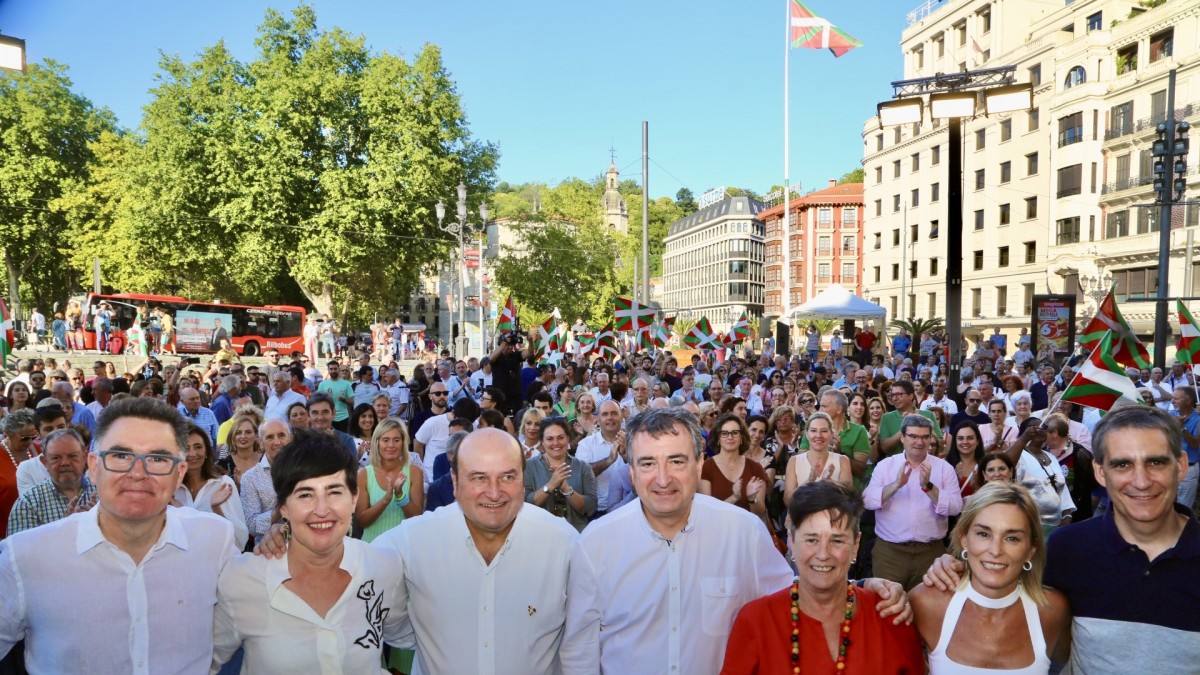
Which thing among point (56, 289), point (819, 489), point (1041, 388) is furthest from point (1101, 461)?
point (56, 289)

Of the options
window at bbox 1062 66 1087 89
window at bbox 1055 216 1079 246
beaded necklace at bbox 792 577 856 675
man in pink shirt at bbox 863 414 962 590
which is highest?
window at bbox 1062 66 1087 89

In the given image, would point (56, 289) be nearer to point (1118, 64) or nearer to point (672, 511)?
point (672, 511)

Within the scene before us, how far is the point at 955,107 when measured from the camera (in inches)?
381

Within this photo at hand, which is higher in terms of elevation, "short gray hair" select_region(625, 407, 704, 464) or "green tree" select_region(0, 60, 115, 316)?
"green tree" select_region(0, 60, 115, 316)

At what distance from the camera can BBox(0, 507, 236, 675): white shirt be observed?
8.27ft

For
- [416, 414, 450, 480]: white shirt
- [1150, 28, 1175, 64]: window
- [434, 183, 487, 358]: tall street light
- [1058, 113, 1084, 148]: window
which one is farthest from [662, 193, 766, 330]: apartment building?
[416, 414, 450, 480]: white shirt

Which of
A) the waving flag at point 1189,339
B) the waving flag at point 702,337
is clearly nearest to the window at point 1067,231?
the waving flag at point 702,337

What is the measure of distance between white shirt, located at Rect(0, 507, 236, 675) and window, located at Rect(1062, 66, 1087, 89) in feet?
158

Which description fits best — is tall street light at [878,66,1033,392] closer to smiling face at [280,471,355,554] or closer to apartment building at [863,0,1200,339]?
smiling face at [280,471,355,554]

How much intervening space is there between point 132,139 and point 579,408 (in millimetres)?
40213

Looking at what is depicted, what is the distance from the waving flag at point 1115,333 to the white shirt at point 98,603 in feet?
27.5

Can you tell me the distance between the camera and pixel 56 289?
156 ft

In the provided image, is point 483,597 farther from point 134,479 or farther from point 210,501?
point 210,501

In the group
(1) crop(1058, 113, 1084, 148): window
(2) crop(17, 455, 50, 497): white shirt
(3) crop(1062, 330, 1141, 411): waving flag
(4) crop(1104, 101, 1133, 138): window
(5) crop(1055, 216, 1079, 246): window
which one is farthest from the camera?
(5) crop(1055, 216, 1079, 246): window
